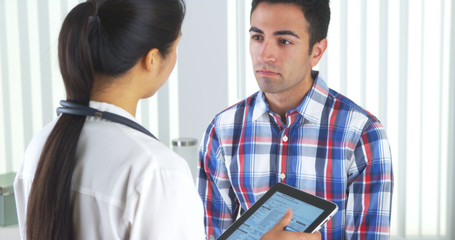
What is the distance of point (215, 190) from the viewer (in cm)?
151

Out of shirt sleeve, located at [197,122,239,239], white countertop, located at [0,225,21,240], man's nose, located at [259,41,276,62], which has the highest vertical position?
man's nose, located at [259,41,276,62]

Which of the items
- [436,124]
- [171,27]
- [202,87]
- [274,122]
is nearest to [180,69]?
[202,87]

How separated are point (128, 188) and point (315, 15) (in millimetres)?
938

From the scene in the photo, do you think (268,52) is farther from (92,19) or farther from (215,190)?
(92,19)

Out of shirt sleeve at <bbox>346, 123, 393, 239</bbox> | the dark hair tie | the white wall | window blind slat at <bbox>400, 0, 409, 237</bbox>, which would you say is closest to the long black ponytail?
the dark hair tie

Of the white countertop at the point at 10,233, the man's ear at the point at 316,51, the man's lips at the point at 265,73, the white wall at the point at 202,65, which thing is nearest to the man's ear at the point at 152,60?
the man's lips at the point at 265,73

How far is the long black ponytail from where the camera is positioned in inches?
31.8

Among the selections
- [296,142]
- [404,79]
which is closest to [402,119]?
[404,79]

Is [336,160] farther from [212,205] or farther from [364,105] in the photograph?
[364,105]

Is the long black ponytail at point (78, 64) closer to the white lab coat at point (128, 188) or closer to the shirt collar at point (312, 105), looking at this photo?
the white lab coat at point (128, 188)

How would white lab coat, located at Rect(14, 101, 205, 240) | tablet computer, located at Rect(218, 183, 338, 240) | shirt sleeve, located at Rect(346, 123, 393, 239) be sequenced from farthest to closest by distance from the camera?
shirt sleeve, located at Rect(346, 123, 393, 239) < tablet computer, located at Rect(218, 183, 338, 240) < white lab coat, located at Rect(14, 101, 205, 240)

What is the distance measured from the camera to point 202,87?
2.56m

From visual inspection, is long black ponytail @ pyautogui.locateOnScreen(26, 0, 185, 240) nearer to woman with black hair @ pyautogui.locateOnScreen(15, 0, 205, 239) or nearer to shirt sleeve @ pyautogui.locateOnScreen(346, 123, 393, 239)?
woman with black hair @ pyautogui.locateOnScreen(15, 0, 205, 239)

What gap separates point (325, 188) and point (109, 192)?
0.77 metres
